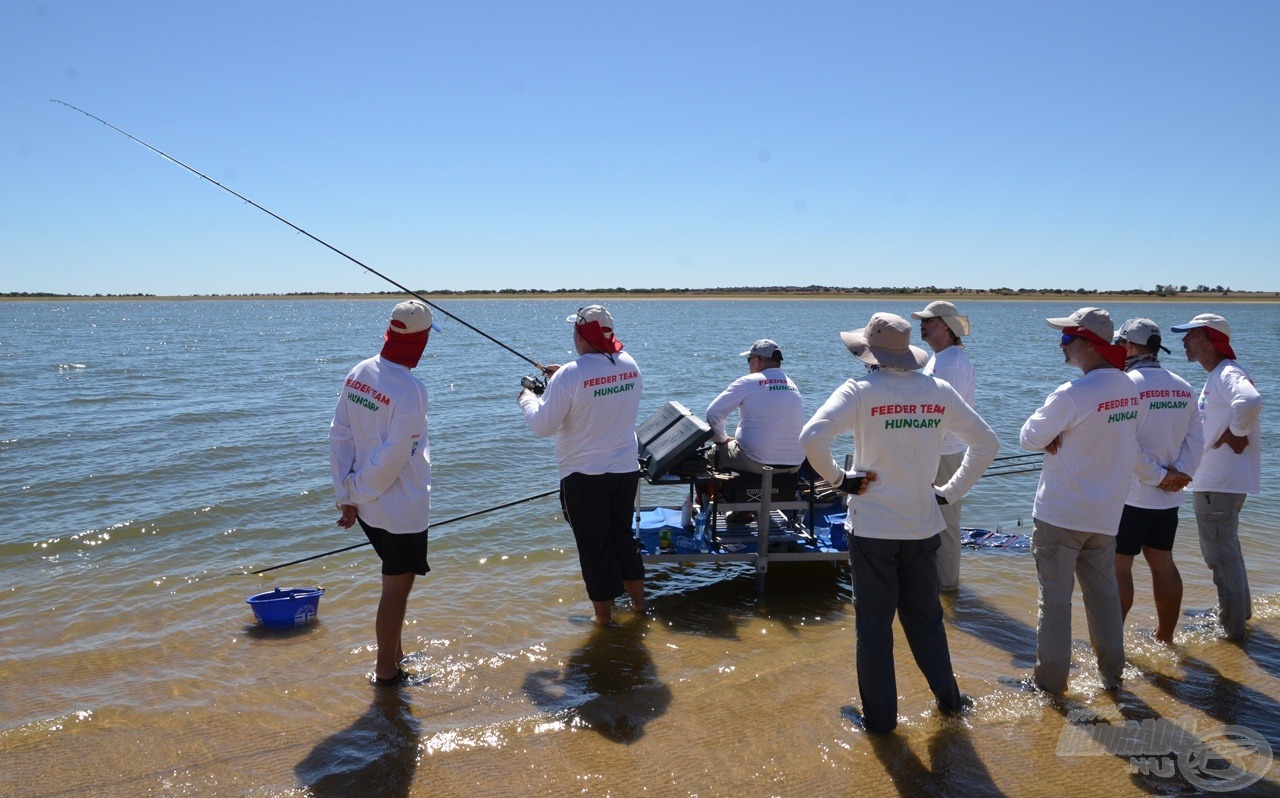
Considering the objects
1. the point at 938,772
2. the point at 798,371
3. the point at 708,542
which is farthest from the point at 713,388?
the point at 938,772

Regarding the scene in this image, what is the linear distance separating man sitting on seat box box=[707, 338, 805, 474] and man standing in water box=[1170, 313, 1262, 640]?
2.53 meters

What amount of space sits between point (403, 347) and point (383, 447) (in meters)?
0.55

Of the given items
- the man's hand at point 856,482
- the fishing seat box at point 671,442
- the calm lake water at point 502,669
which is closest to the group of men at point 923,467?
the man's hand at point 856,482

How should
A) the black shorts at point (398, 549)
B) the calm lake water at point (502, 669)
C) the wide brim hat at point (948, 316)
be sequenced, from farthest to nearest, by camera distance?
the wide brim hat at point (948, 316) < the black shorts at point (398, 549) < the calm lake water at point (502, 669)

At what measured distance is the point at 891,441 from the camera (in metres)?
3.97

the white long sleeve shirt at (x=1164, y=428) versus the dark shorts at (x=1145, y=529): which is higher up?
the white long sleeve shirt at (x=1164, y=428)

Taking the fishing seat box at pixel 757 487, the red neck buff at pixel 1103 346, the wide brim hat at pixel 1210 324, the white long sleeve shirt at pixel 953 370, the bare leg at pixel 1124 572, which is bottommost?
the bare leg at pixel 1124 572

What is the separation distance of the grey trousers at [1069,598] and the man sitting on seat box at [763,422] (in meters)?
2.21

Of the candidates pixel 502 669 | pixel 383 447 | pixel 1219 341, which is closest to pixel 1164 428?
pixel 1219 341

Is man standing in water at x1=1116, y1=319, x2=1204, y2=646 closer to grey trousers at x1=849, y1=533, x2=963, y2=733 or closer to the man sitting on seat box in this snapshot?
grey trousers at x1=849, y1=533, x2=963, y2=733

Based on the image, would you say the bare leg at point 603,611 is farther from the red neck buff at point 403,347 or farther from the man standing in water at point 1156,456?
the man standing in water at point 1156,456

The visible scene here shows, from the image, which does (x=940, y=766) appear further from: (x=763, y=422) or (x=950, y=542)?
(x=763, y=422)

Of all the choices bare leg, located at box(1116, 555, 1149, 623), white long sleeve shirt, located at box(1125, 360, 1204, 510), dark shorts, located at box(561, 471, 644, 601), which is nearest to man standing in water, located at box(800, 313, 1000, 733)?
white long sleeve shirt, located at box(1125, 360, 1204, 510)

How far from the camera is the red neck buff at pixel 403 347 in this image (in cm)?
473
